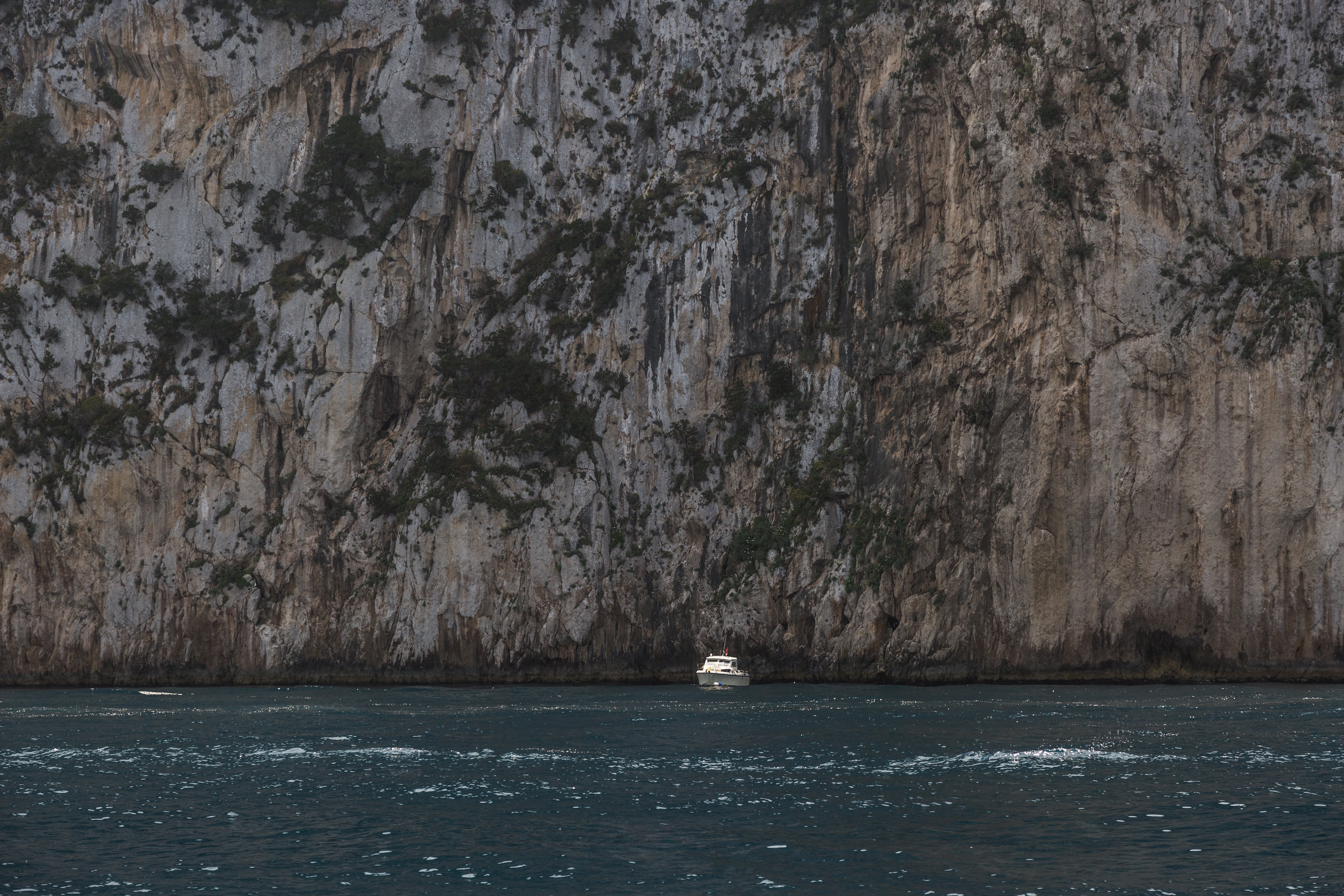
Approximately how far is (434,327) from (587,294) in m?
10.0

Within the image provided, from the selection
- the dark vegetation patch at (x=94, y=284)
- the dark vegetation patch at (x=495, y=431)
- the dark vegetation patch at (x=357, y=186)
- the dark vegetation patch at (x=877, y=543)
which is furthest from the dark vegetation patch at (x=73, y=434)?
the dark vegetation patch at (x=877, y=543)

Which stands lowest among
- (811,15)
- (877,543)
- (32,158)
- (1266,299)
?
(877,543)

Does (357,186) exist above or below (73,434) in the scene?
above

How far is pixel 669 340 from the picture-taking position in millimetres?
78062

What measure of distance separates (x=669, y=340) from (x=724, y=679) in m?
21.9

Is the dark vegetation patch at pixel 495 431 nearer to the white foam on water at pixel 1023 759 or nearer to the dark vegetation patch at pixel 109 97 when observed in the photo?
the dark vegetation patch at pixel 109 97

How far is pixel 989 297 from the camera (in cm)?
6938

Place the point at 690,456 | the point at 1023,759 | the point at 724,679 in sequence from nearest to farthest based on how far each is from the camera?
1. the point at 1023,759
2. the point at 724,679
3. the point at 690,456

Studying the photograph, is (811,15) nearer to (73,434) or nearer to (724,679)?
(724,679)

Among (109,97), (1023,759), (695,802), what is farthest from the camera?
(109,97)

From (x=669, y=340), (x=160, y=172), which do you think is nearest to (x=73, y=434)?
(x=160, y=172)

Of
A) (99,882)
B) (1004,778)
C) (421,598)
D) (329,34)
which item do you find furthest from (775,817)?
(329,34)

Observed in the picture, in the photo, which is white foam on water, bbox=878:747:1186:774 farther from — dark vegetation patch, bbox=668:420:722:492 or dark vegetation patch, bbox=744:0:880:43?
dark vegetation patch, bbox=744:0:880:43

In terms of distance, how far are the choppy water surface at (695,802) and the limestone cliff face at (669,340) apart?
57.7 ft
